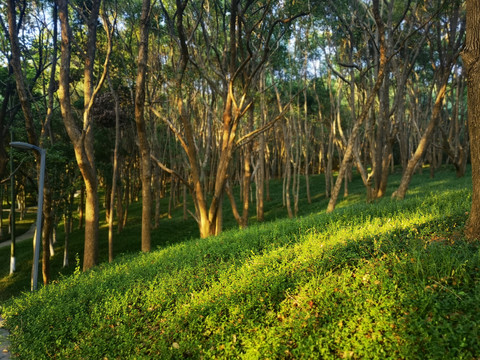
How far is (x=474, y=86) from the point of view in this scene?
4.58 meters

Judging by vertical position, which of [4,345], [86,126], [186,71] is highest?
[186,71]

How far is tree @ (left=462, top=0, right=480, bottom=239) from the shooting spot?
4.55 m

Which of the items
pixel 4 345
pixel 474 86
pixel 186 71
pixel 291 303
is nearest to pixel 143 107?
pixel 186 71

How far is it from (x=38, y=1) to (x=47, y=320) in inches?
465

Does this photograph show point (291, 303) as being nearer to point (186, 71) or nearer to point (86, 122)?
point (86, 122)

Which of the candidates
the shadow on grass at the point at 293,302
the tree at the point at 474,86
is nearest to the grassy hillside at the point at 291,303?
the shadow on grass at the point at 293,302

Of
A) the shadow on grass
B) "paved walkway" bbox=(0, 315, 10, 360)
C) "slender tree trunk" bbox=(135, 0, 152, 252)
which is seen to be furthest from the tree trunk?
"paved walkway" bbox=(0, 315, 10, 360)

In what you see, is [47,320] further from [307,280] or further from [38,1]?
[38,1]

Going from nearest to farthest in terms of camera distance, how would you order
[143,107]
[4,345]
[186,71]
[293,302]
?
[293,302] < [4,345] < [143,107] < [186,71]

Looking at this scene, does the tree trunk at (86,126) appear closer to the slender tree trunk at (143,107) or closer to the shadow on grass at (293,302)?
the slender tree trunk at (143,107)

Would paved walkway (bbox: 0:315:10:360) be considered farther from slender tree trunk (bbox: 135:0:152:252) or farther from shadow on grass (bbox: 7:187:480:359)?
slender tree trunk (bbox: 135:0:152:252)

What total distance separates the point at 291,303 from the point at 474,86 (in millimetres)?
4013

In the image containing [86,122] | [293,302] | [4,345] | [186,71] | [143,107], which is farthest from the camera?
[186,71]

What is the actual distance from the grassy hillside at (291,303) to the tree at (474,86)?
64 cm
